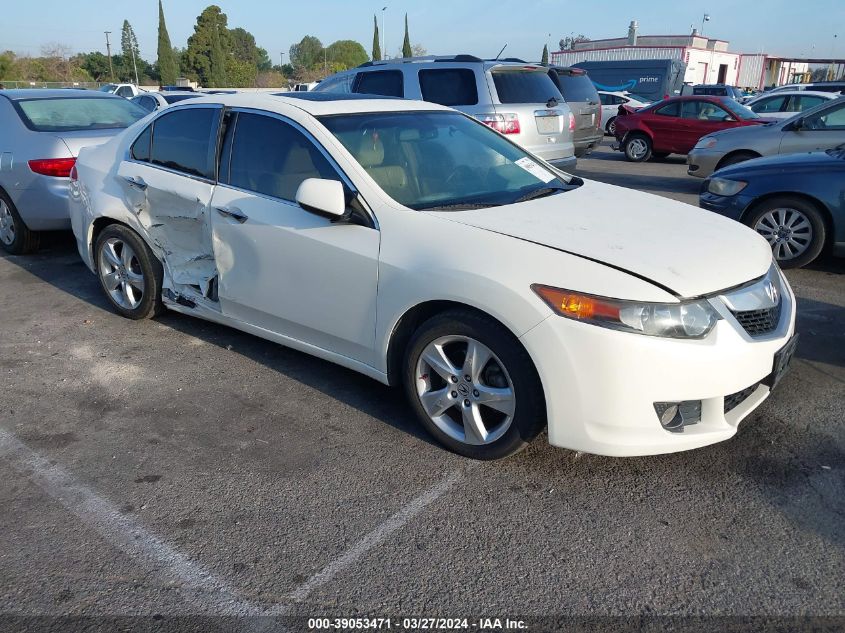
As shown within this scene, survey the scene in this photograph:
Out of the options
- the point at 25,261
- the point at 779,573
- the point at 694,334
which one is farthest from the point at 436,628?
the point at 25,261

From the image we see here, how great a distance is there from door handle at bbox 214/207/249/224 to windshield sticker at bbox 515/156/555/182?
5.44 ft

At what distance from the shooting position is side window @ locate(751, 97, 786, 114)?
1552cm

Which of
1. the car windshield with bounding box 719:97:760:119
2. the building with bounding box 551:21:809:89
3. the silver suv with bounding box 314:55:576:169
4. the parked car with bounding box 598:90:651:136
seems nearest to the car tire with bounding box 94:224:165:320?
the silver suv with bounding box 314:55:576:169

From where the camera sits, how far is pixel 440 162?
4.09 m

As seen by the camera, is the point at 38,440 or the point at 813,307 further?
the point at 813,307

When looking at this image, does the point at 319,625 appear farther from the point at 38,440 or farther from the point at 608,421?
the point at 38,440

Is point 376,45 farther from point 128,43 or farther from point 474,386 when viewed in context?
point 474,386

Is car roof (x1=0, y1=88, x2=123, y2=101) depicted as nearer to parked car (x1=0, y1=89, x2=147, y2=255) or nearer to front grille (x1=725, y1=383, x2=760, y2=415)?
parked car (x1=0, y1=89, x2=147, y2=255)

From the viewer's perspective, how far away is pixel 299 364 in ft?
15.0

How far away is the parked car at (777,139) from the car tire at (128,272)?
847 cm

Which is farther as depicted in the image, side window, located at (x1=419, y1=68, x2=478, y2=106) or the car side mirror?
side window, located at (x1=419, y1=68, x2=478, y2=106)

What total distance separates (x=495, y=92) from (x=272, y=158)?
18.6 feet

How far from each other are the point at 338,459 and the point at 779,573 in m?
1.91

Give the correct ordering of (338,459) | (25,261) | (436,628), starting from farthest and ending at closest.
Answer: (25,261), (338,459), (436,628)
